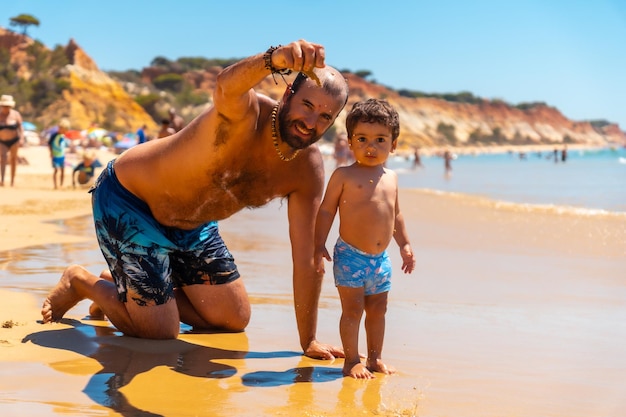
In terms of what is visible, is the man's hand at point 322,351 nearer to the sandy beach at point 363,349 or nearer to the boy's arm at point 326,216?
the sandy beach at point 363,349

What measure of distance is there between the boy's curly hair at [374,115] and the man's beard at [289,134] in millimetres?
238

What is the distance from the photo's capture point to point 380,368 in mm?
3938

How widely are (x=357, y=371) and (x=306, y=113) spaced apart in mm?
1227

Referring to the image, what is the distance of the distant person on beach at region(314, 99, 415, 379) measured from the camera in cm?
397

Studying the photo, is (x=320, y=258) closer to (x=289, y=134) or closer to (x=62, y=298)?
(x=289, y=134)

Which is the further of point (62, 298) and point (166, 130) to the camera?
point (166, 130)

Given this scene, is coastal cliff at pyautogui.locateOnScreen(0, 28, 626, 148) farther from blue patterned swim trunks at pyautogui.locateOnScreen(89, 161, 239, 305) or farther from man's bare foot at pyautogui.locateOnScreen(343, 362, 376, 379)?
man's bare foot at pyautogui.locateOnScreen(343, 362, 376, 379)

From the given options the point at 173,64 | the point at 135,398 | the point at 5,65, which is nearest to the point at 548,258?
the point at 135,398

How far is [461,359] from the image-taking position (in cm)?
423

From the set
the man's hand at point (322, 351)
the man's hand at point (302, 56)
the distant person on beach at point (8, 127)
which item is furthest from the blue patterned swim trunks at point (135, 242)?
the distant person on beach at point (8, 127)

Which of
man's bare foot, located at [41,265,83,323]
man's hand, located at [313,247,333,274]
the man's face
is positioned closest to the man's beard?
the man's face

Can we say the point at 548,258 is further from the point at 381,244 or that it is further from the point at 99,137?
the point at 99,137

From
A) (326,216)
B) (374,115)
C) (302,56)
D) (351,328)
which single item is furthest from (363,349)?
(302,56)

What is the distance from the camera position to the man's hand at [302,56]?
9.83 feet
